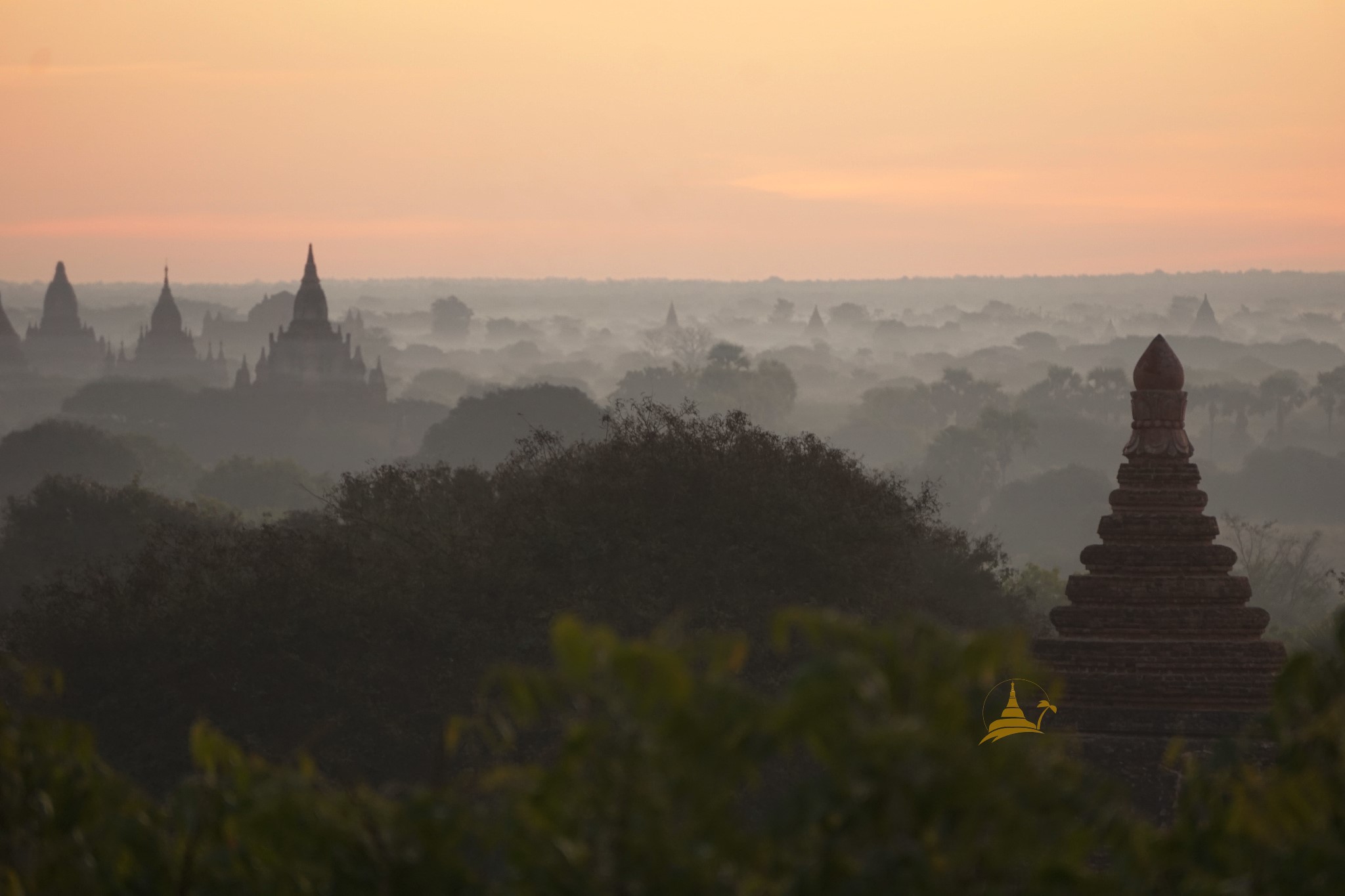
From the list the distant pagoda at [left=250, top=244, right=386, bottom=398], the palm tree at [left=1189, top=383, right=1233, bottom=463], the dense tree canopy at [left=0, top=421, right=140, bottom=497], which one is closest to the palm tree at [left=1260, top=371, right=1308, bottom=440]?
the palm tree at [left=1189, top=383, right=1233, bottom=463]

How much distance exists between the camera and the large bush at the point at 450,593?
30.6 metres

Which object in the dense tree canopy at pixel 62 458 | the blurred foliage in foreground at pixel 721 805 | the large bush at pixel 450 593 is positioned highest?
the blurred foliage in foreground at pixel 721 805

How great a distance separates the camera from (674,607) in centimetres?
3247

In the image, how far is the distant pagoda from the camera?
17000 cm

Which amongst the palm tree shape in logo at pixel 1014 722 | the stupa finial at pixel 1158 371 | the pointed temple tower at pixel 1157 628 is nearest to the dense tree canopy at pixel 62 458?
the stupa finial at pixel 1158 371

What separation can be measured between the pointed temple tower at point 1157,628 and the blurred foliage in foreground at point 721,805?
12.8 m

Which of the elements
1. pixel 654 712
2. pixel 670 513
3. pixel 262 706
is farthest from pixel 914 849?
pixel 670 513

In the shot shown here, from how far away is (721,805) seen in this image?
677cm

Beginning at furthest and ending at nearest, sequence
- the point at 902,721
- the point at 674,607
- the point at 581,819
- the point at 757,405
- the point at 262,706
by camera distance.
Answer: the point at 757,405 < the point at 674,607 < the point at 262,706 < the point at 581,819 < the point at 902,721

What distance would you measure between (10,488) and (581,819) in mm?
115161

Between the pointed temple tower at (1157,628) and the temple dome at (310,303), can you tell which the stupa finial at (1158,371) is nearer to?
the pointed temple tower at (1157,628)

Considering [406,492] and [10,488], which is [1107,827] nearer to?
[406,492]

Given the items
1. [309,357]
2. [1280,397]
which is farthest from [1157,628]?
[1280,397]

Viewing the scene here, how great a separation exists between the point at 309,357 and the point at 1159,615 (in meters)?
154
